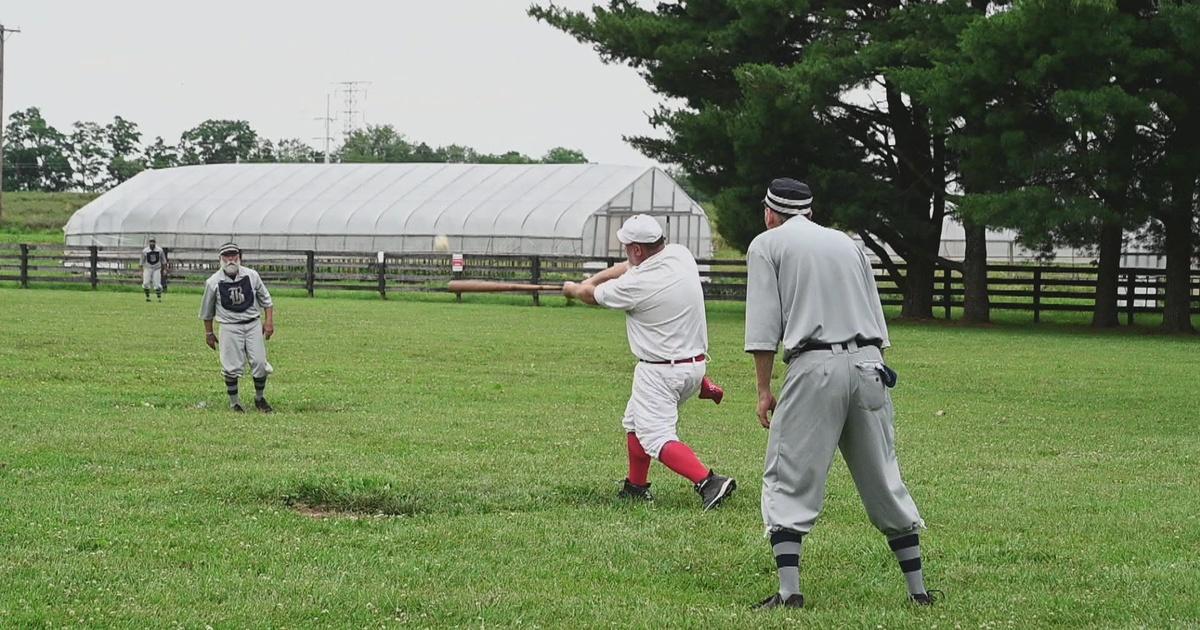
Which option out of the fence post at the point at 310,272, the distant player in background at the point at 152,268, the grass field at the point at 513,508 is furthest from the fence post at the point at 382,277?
the grass field at the point at 513,508

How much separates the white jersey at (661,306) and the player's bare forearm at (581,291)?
0.17m

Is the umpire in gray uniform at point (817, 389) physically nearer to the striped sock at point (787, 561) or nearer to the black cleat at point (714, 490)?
the striped sock at point (787, 561)

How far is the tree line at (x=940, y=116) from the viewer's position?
2923 cm

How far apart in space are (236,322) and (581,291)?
690 centimetres

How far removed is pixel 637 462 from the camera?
9.52m

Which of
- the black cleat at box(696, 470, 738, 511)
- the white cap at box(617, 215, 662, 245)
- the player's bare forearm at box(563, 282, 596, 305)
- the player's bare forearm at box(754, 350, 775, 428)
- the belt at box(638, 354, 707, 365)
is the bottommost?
the black cleat at box(696, 470, 738, 511)

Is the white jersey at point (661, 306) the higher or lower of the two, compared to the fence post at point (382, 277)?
higher

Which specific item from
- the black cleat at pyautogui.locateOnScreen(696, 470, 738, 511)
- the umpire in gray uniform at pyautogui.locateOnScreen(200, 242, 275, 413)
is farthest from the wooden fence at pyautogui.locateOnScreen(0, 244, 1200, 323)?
the black cleat at pyautogui.locateOnScreen(696, 470, 738, 511)

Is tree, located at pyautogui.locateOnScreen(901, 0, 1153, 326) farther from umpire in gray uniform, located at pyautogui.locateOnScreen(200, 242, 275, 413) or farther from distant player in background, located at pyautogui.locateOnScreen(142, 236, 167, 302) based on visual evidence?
distant player in background, located at pyautogui.locateOnScreen(142, 236, 167, 302)

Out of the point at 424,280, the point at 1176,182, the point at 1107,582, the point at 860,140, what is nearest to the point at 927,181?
the point at 860,140

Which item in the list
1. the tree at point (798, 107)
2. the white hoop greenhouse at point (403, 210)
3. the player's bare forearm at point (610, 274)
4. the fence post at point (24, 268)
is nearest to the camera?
the player's bare forearm at point (610, 274)

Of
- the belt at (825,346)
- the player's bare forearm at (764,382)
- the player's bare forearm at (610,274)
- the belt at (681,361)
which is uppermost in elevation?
the player's bare forearm at (610,274)

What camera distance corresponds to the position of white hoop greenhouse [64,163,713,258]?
50.9 meters

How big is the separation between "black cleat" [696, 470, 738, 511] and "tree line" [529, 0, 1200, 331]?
2120 cm
